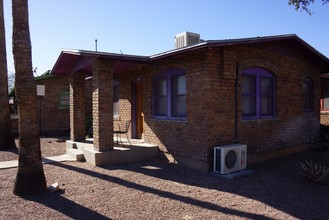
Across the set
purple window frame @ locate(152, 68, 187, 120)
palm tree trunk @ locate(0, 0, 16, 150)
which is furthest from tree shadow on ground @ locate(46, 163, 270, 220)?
palm tree trunk @ locate(0, 0, 16, 150)

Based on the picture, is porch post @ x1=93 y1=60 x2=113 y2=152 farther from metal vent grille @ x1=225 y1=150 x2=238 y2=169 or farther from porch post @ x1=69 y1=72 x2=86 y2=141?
metal vent grille @ x1=225 y1=150 x2=238 y2=169

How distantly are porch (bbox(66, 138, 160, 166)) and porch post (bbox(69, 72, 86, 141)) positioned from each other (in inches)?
42.1

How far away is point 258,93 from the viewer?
328 inches

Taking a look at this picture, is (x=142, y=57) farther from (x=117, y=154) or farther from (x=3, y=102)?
(x=3, y=102)

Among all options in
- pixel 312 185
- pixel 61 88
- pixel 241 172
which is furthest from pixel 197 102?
pixel 61 88

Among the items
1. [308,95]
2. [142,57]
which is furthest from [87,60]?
[308,95]

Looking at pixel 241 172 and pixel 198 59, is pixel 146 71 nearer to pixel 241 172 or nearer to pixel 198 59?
pixel 198 59

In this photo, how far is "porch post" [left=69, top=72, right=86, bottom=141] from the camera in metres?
10.0

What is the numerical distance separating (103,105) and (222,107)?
3223mm

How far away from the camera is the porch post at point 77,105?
10.0m

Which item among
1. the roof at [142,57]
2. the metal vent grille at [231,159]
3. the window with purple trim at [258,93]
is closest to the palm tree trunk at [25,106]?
the roof at [142,57]

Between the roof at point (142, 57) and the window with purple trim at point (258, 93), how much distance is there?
38.0 inches

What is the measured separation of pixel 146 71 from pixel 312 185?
5.84 meters

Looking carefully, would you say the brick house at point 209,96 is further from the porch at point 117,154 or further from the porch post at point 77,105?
the porch at point 117,154
